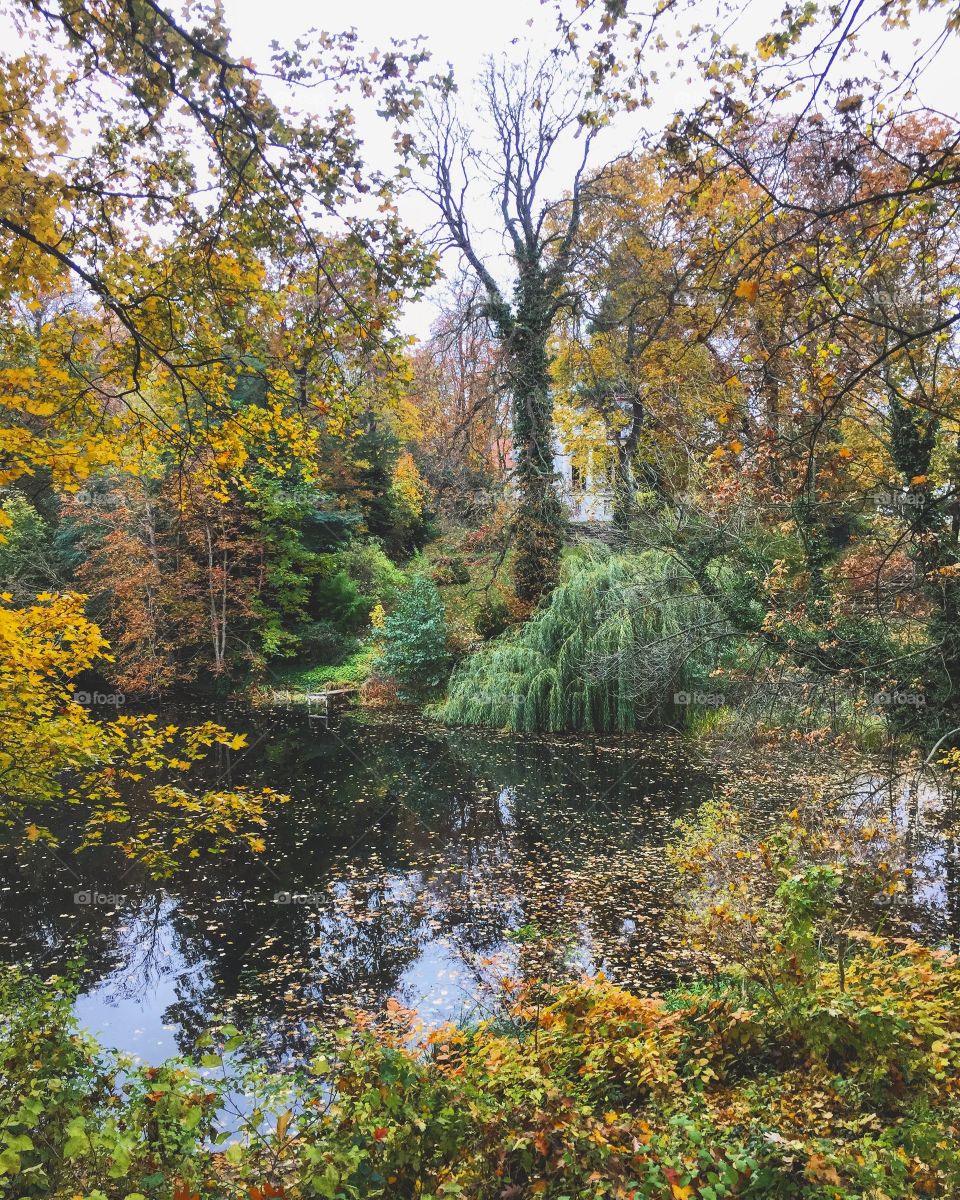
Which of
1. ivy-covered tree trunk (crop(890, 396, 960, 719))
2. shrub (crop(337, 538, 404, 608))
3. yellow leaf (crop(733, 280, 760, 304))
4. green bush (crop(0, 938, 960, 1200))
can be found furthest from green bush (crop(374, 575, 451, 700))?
yellow leaf (crop(733, 280, 760, 304))

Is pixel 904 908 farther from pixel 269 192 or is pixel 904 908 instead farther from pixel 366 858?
pixel 269 192

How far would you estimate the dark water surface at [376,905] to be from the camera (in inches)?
198

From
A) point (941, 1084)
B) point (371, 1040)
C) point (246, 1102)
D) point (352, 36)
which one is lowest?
point (246, 1102)

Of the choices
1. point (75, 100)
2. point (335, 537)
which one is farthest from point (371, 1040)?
point (335, 537)

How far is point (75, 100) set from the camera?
3.47 m

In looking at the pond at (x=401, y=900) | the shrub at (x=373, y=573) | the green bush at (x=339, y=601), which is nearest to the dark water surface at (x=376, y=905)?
the pond at (x=401, y=900)

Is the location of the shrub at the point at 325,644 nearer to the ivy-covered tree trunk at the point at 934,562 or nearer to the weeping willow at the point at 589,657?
the weeping willow at the point at 589,657

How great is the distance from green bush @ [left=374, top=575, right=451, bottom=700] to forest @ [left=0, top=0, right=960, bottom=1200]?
336mm

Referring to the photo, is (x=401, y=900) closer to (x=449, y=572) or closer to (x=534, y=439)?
(x=534, y=439)

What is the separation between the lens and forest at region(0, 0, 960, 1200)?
2.26 m

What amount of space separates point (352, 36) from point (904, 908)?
669 cm

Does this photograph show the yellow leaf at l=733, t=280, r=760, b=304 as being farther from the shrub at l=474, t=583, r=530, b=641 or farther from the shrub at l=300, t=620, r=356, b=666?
the shrub at l=300, t=620, r=356, b=666

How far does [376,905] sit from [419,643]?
335 inches

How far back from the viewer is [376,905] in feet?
21.0
